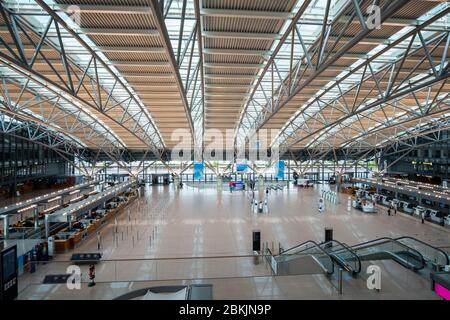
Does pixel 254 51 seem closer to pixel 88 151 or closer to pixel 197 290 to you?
pixel 197 290

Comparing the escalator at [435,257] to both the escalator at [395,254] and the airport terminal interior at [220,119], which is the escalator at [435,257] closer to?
the airport terminal interior at [220,119]

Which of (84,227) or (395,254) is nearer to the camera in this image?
(395,254)

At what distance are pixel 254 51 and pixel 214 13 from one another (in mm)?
3800

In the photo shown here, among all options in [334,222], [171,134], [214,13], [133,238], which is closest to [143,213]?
[133,238]

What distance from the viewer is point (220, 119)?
2841cm

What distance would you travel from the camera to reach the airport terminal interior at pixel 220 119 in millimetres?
9562

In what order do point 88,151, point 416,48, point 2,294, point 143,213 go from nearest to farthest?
point 2,294 < point 416,48 < point 143,213 < point 88,151

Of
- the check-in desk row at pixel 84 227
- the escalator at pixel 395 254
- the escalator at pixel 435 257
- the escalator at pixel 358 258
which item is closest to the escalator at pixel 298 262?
the escalator at pixel 358 258

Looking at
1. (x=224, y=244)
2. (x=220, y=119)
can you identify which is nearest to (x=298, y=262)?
(x=224, y=244)

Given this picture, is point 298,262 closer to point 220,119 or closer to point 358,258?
point 358,258

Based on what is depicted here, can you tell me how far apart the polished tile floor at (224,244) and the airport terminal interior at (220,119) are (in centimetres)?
9

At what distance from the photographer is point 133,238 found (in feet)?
64.4

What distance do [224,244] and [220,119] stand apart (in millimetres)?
13735

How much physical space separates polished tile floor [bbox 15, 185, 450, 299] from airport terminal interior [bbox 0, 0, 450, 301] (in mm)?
94
